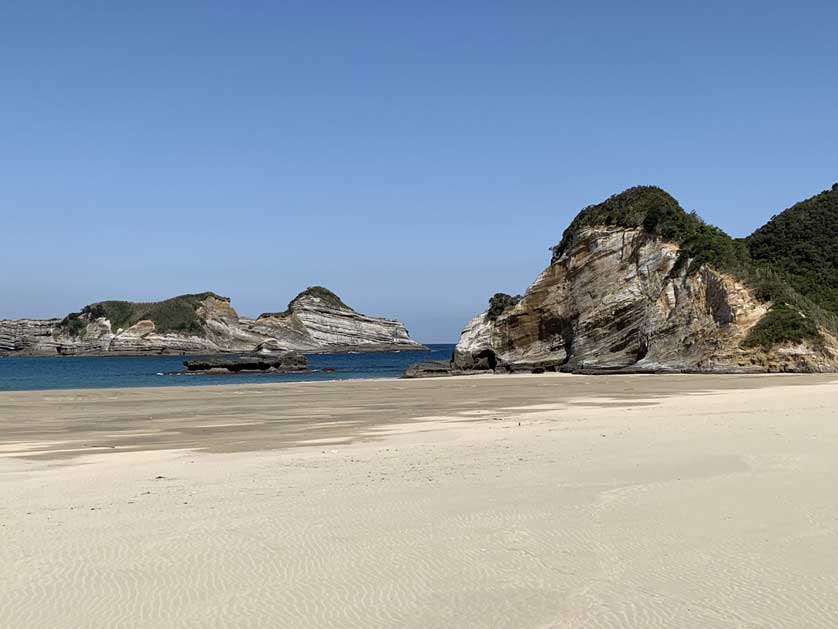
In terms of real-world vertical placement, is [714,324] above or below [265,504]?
above

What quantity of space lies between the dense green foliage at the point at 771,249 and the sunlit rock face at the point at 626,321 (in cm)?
65

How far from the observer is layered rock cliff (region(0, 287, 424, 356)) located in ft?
468

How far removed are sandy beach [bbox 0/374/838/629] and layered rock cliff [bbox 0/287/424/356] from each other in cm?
12918

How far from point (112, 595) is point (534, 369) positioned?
49.2 metres

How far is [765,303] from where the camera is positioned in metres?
43.0

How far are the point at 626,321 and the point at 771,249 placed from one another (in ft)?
64.1

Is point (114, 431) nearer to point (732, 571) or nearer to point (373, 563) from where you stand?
point (373, 563)

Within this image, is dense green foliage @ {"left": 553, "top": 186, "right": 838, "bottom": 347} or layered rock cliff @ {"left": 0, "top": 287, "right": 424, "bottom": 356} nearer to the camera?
dense green foliage @ {"left": 553, "top": 186, "right": 838, "bottom": 347}

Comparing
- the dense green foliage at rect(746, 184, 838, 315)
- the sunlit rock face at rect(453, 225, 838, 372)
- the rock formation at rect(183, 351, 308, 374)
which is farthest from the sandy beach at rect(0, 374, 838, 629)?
the rock formation at rect(183, 351, 308, 374)

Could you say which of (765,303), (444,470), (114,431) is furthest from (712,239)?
(444,470)

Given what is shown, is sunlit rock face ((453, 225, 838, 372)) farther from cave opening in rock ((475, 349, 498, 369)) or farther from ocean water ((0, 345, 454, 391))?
ocean water ((0, 345, 454, 391))

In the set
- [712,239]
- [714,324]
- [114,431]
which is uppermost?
[712,239]

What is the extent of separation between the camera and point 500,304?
60.7 metres

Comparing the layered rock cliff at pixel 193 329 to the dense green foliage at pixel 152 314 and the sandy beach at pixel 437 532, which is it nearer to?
the dense green foliage at pixel 152 314
